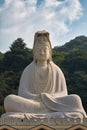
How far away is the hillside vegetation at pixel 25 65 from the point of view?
2670 cm

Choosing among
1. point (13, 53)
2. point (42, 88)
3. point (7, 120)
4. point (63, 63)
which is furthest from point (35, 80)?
point (13, 53)

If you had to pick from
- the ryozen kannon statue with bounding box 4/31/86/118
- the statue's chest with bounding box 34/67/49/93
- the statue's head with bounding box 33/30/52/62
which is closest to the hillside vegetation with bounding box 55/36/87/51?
the statue's head with bounding box 33/30/52/62

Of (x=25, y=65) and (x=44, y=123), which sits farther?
(x=25, y=65)

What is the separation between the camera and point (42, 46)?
1452cm

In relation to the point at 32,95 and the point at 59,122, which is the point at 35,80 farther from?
the point at 59,122

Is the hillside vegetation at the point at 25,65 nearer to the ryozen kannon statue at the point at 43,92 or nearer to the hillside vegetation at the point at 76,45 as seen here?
the ryozen kannon statue at the point at 43,92

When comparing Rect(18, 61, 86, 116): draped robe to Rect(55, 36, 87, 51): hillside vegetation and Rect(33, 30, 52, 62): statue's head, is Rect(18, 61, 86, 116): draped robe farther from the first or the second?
Rect(55, 36, 87, 51): hillside vegetation

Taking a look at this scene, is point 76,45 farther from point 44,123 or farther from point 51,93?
point 44,123

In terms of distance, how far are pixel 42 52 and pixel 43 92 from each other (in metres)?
1.17

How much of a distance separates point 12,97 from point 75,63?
57.7 ft

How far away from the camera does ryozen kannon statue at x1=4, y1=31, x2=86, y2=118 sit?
13047 mm

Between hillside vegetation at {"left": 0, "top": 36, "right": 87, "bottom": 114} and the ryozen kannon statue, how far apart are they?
10076 mm

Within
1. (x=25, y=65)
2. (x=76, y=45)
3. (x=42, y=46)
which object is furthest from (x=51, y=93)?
(x=76, y=45)

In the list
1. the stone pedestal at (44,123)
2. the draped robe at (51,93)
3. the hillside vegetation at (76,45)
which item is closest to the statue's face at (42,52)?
the draped robe at (51,93)
